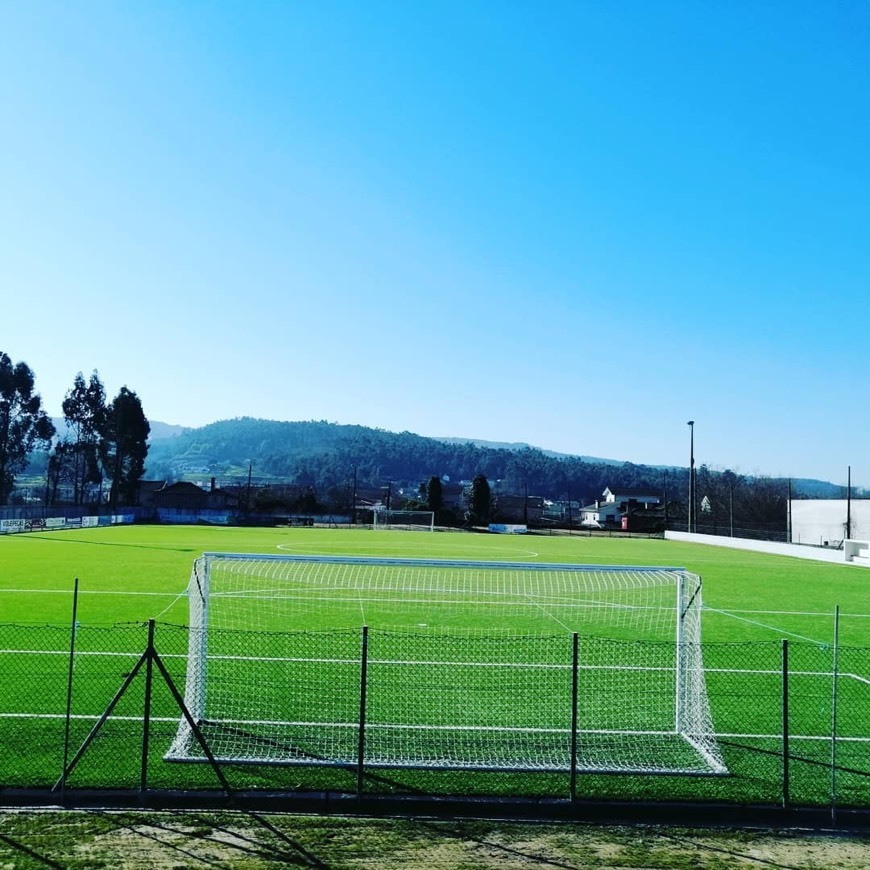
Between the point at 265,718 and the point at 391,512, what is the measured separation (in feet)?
239

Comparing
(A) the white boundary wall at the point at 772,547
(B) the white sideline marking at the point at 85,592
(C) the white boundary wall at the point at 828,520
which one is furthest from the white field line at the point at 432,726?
(C) the white boundary wall at the point at 828,520

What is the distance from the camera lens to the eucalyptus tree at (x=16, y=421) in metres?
77.1

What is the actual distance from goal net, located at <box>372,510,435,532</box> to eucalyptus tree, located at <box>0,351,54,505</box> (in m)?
32.4

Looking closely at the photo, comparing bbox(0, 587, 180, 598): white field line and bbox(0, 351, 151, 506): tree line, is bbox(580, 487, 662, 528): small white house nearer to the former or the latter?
bbox(0, 351, 151, 506): tree line

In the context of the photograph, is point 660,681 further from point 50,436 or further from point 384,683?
point 50,436

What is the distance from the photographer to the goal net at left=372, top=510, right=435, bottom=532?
8131 centimetres

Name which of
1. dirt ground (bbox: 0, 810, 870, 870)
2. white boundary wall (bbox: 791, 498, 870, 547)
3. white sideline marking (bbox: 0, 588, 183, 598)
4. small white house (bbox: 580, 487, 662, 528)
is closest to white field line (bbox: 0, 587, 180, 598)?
white sideline marking (bbox: 0, 588, 183, 598)

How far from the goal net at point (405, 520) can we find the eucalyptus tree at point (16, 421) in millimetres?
32414

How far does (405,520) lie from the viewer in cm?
8812

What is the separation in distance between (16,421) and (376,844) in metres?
81.7

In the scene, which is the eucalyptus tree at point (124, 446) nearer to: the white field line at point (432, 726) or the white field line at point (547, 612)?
the white field line at point (547, 612)

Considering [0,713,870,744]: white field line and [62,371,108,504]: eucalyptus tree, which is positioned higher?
[62,371,108,504]: eucalyptus tree

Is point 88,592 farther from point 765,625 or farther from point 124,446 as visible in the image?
point 124,446

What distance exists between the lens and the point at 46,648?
13.5 m
